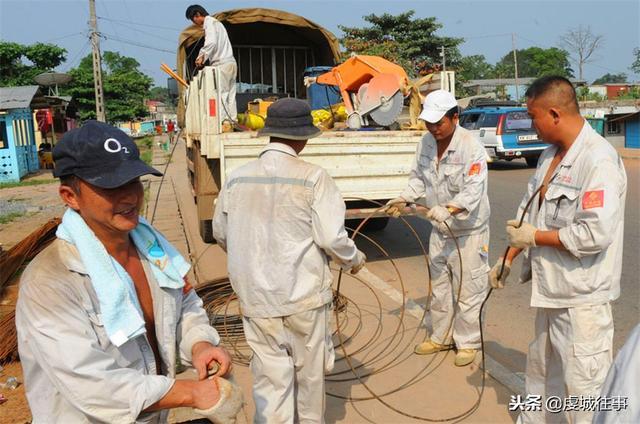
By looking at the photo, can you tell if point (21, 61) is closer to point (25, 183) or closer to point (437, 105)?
point (25, 183)

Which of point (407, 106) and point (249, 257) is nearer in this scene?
point (249, 257)

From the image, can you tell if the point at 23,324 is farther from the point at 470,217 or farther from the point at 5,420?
the point at 470,217

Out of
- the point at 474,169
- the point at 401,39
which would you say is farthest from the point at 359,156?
the point at 401,39

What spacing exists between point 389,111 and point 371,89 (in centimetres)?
38

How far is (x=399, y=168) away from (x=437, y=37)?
32910mm

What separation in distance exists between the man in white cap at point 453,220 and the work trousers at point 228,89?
11.4ft

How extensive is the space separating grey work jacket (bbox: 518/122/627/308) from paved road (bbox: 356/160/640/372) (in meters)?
1.72

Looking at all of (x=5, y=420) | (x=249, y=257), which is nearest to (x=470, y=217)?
(x=249, y=257)

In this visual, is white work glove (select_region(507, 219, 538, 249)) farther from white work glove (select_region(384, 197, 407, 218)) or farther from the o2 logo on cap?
the o2 logo on cap

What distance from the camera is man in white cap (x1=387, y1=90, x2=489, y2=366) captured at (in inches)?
177

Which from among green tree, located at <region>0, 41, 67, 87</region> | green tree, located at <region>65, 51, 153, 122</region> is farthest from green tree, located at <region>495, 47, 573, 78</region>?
green tree, located at <region>0, 41, 67, 87</region>

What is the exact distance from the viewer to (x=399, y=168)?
24.5 ft

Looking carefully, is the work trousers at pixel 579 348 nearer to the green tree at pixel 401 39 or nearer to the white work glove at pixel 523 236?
the white work glove at pixel 523 236

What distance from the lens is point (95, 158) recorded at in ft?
5.61
